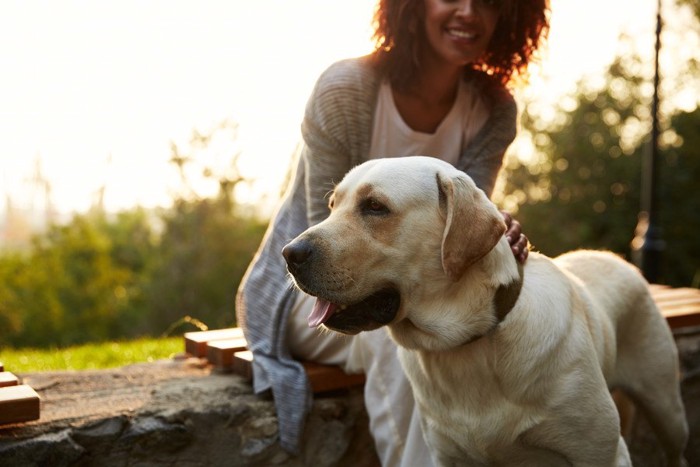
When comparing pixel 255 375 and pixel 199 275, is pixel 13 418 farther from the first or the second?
pixel 199 275

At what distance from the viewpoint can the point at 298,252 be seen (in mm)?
2178

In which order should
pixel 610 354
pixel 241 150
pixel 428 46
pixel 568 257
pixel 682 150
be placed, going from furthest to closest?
pixel 682 150
pixel 241 150
pixel 428 46
pixel 568 257
pixel 610 354

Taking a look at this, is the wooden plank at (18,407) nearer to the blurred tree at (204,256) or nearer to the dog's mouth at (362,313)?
the dog's mouth at (362,313)

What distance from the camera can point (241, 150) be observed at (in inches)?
391

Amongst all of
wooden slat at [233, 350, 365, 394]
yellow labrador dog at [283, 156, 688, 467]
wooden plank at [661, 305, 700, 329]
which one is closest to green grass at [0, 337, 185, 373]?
wooden slat at [233, 350, 365, 394]

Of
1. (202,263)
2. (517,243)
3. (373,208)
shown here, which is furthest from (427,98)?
(202,263)

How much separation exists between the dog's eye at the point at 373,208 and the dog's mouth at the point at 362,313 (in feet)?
0.77

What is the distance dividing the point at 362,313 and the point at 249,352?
1.29 m

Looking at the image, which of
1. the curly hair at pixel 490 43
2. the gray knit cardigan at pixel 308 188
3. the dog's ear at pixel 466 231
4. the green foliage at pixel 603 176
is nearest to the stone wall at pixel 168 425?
the gray knit cardigan at pixel 308 188

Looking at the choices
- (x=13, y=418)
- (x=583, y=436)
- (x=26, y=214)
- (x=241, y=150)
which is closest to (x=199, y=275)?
(x=241, y=150)

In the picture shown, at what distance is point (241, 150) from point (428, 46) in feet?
22.2

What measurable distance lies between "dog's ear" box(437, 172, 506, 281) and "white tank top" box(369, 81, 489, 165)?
1.10m

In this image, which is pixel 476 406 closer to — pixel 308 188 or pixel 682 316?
pixel 308 188

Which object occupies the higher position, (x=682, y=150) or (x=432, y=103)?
(x=432, y=103)
